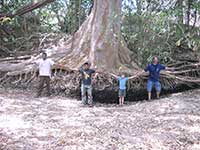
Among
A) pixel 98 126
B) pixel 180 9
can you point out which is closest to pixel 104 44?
pixel 180 9

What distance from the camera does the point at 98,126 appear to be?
7695mm

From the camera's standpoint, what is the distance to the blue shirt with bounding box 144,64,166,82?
11070mm

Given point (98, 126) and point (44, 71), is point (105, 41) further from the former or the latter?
point (98, 126)

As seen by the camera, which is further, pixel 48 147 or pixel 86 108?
pixel 86 108

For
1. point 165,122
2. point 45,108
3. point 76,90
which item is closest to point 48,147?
point 165,122

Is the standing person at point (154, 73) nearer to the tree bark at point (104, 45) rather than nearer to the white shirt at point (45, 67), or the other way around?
the tree bark at point (104, 45)

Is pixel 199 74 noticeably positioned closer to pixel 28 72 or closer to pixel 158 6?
pixel 158 6

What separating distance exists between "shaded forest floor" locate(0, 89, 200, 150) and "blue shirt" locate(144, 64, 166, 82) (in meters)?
1.05

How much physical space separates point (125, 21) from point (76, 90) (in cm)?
245

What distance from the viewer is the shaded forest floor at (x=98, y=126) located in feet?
21.8

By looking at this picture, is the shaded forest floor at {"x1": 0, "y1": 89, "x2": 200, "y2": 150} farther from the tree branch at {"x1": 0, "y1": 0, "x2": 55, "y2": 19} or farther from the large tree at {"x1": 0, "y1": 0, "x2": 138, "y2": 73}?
the tree branch at {"x1": 0, "y1": 0, "x2": 55, "y2": 19}

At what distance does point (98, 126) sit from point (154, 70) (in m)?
3.92

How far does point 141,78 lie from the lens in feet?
39.1

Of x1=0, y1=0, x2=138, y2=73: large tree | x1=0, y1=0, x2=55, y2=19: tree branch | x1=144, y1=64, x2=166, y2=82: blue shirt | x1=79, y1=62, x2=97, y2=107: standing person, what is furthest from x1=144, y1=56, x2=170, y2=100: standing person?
x1=0, y1=0, x2=55, y2=19: tree branch
